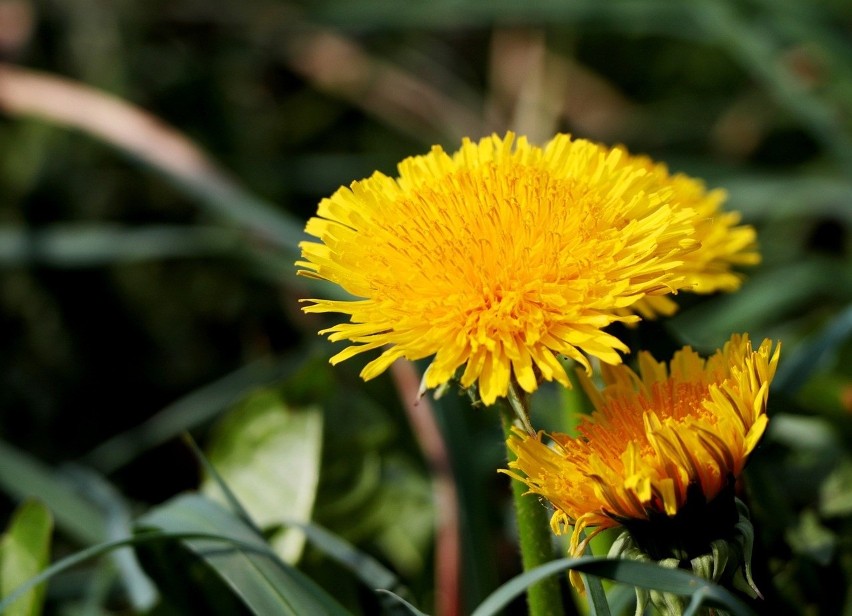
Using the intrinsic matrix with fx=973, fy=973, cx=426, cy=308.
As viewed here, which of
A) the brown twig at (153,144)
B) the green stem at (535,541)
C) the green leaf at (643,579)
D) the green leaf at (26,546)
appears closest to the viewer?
the green leaf at (643,579)

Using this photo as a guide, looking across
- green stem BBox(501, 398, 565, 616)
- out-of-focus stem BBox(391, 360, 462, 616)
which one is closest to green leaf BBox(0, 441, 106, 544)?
out-of-focus stem BBox(391, 360, 462, 616)

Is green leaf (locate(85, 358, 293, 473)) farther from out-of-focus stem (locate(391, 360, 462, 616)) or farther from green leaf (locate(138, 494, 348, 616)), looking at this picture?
green leaf (locate(138, 494, 348, 616))

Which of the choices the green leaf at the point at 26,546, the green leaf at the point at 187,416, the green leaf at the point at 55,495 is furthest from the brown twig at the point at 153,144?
the green leaf at the point at 26,546

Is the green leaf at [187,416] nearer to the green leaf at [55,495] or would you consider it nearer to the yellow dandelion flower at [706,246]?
the green leaf at [55,495]

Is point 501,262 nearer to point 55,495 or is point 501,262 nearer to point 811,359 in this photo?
point 811,359

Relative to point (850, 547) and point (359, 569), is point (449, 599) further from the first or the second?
point (850, 547)

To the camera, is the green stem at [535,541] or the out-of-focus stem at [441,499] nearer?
the green stem at [535,541]
